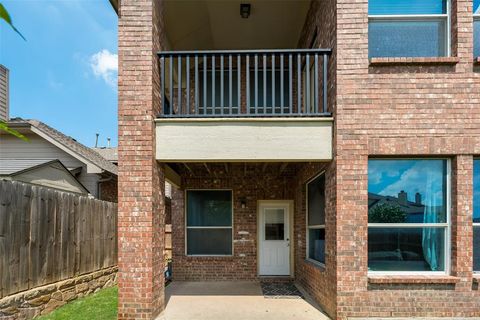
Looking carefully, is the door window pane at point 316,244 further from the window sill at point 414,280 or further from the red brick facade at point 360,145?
the window sill at point 414,280

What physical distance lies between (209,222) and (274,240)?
69.5 inches

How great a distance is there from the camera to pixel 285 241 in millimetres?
8844

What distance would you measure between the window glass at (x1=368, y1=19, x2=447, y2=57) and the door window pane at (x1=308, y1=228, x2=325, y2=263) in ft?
11.3

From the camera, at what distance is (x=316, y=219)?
693cm

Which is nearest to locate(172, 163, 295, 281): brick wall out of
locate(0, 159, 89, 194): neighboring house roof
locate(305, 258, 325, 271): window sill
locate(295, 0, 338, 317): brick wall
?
locate(295, 0, 338, 317): brick wall

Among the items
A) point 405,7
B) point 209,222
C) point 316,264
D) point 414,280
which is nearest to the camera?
point 414,280

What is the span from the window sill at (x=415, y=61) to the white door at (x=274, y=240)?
180 inches

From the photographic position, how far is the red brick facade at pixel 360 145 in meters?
5.21

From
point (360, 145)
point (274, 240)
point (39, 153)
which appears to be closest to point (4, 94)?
point (39, 153)

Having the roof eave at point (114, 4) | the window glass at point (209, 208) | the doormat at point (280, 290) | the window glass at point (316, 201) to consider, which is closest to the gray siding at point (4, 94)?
the window glass at point (209, 208)

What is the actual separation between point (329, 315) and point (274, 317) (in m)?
0.91

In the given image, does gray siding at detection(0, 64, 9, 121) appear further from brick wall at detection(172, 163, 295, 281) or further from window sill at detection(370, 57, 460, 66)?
window sill at detection(370, 57, 460, 66)

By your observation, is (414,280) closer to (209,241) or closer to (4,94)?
(209,241)

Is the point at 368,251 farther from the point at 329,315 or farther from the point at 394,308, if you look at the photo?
the point at 329,315
